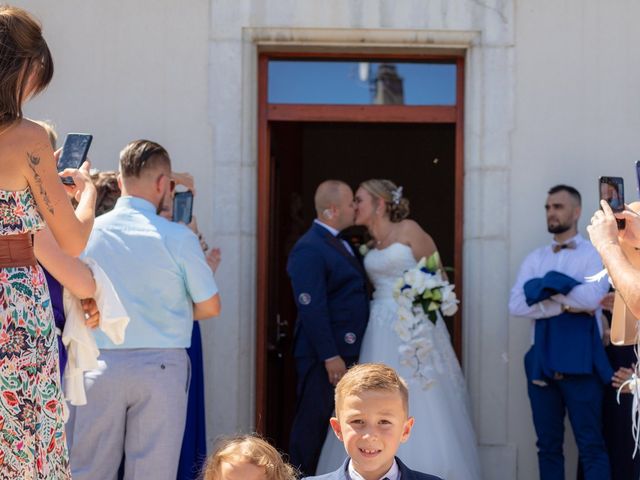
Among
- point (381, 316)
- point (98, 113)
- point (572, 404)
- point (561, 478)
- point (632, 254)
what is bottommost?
point (561, 478)

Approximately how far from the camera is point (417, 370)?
7414 mm

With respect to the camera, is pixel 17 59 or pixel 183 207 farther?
pixel 183 207

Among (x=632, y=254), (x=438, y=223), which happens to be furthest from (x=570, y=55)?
(x=438, y=223)

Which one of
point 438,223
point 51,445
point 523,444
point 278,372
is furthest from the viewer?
point 438,223

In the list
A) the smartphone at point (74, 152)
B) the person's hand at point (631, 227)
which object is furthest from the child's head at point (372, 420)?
the smartphone at point (74, 152)

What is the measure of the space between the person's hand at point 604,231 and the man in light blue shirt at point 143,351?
6.61 feet

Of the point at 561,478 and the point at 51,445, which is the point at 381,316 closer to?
the point at 561,478

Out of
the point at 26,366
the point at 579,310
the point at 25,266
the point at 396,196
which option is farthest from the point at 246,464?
the point at 396,196

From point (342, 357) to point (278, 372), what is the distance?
148 cm

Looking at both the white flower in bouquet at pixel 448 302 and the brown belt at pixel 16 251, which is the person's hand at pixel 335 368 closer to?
the white flower in bouquet at pixel 448 302

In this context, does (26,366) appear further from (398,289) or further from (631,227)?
(398,289)

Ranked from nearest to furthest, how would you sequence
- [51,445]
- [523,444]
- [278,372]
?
1. [51,445]
2. [523,444]
3. [278,372]

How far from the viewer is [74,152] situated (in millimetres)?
4539

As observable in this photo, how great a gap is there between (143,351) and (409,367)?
2323mm
